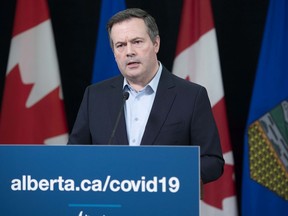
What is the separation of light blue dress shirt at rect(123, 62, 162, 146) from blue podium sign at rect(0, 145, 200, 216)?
0.55 metres

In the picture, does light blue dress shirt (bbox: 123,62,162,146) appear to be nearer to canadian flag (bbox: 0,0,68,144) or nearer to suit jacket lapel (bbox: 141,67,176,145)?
suit jacket lapel (bbox: 141,67,176,145)

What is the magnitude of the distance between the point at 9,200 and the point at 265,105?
2349 mm

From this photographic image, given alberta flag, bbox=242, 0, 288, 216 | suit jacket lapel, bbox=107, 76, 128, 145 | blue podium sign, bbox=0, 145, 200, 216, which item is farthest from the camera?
alberta flag, bbox=242, 0, 288, 216

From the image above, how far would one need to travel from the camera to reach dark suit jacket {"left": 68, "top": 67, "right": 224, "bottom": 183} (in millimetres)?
2100

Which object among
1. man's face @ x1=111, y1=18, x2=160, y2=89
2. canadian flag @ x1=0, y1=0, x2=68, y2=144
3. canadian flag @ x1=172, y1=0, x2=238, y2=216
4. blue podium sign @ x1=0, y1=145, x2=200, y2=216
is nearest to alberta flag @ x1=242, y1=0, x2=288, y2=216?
canadian flag @ x1=172, y1=0, x2=238, y2=216

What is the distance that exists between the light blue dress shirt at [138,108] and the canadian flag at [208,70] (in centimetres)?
144

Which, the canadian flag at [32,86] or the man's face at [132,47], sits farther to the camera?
the canadian flag at [32,86]

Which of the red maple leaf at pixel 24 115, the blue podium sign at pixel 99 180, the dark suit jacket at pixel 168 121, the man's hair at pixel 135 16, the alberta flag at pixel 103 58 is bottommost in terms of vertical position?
the blue podium sign at pixel 99 180

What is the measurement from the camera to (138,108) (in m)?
2.20

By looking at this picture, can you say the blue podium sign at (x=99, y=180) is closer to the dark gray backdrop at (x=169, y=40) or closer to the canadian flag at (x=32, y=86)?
the canadian flag at (x=32, y=86)

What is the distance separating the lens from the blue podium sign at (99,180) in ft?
5.08

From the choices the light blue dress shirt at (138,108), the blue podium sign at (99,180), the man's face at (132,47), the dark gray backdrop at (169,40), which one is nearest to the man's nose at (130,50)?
the man's face at (132,47)

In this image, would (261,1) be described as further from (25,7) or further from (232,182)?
(25,7)

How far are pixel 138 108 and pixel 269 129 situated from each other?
1.67 meters
